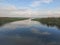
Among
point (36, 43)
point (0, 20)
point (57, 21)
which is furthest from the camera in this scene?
point (0, 20)

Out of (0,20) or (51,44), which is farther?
(0,20)

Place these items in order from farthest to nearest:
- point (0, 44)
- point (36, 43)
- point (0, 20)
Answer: point (0, 20) < point (36, 43) < point (0, 44)

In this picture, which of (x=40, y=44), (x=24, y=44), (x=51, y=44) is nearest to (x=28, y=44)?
(x=24, y=44)

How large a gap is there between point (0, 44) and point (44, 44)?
2906mm

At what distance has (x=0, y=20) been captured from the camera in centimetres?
2556

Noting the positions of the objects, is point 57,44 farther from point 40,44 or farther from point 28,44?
point 28,44

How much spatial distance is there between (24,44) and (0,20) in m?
18.4

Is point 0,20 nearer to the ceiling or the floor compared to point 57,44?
nearer to the ceiling

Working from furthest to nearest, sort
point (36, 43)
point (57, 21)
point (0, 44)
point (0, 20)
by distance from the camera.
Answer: point (0, 20)
point (57, 21)
point (36, 43)
point (0, 44)

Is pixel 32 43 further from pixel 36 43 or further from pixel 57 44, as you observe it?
pixel 57 44

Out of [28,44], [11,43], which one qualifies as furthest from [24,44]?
[11,43]

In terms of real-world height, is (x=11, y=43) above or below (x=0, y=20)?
below

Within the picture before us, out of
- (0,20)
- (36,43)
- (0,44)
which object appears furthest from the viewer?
(0,20)

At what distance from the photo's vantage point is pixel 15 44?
26.7 ft
